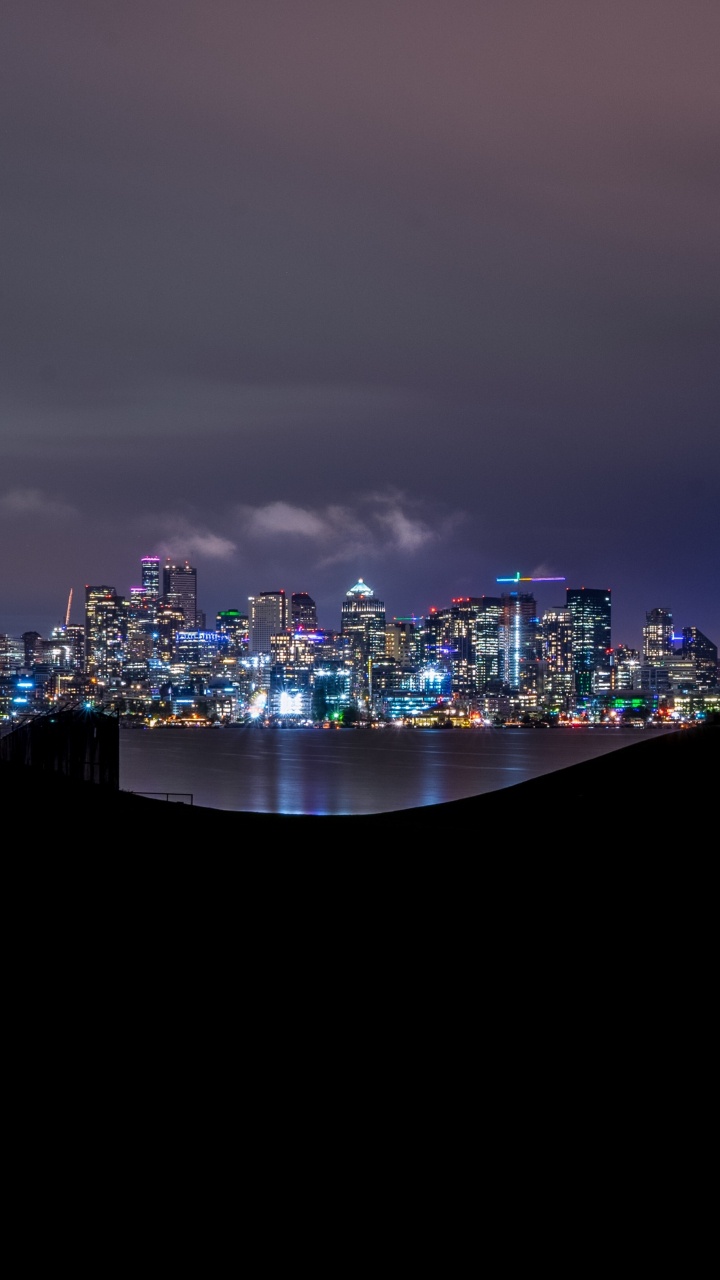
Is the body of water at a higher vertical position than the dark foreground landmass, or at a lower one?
lower

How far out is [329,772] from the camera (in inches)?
3386

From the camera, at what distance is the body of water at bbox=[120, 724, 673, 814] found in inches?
2339

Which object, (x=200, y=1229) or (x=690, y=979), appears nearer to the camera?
(x=200, y=1229)

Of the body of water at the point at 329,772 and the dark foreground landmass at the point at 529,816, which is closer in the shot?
the dark foreground landmass at the point at 529,816

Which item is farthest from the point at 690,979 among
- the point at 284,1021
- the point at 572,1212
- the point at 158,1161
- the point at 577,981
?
the point at 158,1161

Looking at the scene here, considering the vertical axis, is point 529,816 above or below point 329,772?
above

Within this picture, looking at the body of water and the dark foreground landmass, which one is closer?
the dark foreground landmass

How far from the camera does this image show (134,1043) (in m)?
5.04

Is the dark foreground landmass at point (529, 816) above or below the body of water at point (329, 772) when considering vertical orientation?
above

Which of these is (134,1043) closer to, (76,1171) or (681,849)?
(76,1171)

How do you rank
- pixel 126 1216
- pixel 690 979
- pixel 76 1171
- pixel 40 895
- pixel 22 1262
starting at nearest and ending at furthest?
pixel 22 1262
pixel 126 1216
pixel 76 1171
pixel 690 979
pixel 40 895

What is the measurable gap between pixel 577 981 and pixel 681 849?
14.5 feet

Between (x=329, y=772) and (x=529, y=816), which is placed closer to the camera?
(x=529, y=816)

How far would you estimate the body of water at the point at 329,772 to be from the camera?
2339 inches
